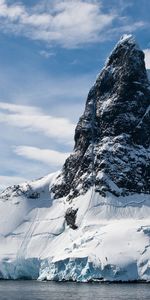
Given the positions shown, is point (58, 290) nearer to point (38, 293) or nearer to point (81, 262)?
point (38, 293)

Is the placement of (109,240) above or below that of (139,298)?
above

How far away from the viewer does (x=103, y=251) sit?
188 meters

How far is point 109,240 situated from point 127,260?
51.8 ft

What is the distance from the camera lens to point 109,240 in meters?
194

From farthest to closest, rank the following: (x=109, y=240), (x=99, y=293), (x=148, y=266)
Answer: (x=109, y=240) < (x=148, y=266) < (x=99, y=293)

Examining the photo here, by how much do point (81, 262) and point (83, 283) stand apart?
8358 mm

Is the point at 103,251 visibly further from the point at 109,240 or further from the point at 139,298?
the point at 139,298

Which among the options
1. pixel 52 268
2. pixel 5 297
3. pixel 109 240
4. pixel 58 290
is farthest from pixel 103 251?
pixel 5 297

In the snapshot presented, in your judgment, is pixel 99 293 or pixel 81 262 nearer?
pixel 99 293

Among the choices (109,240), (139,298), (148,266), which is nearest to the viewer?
(139,298)

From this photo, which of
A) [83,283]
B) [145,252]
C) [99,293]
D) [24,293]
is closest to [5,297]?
[24,293]

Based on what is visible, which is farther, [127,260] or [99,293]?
[127,260]

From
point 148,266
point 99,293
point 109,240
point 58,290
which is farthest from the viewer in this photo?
point 109,240

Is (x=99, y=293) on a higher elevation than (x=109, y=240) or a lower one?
lower
